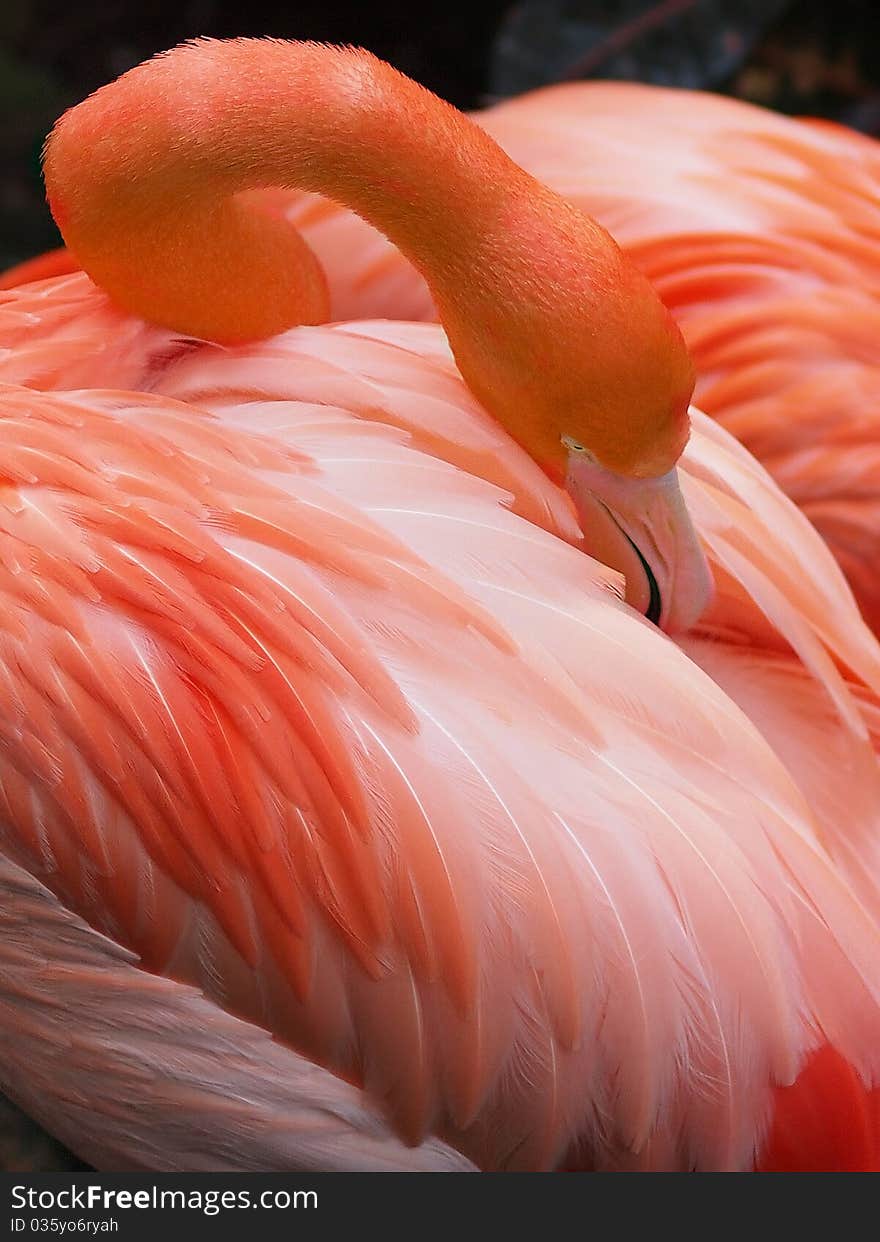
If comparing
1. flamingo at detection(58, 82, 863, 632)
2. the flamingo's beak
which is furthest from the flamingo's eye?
flamingo at detection(58, 82, 863, 632)

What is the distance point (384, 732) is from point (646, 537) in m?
0.29

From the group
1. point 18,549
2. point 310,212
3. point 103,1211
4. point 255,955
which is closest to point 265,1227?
point 103,1211

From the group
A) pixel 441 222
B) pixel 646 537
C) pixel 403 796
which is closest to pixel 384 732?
pixel 403 796

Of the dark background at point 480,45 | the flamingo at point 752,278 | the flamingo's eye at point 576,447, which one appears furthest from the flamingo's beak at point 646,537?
the dark background at point 480,45

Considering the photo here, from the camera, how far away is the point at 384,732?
1.10 meters

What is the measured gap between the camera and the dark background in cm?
271

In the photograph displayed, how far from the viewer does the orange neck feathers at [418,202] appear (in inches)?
44.9

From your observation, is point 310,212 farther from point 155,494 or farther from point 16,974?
point 16,974

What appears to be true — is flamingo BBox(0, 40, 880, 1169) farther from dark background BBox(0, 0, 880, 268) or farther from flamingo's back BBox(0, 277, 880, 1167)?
dark background BBox(0, 0, 880, 268)

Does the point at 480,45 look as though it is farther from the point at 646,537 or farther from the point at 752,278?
the point at 646,537

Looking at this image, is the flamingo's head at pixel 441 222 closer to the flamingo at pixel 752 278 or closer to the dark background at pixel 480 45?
the flamingo at pixel 752 278

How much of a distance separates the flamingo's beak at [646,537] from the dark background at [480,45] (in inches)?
66.2

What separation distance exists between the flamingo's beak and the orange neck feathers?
0.02 meters

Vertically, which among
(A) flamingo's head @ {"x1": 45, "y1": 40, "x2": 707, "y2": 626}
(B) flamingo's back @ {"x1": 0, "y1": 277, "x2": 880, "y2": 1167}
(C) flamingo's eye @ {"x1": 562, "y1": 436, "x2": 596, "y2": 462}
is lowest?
(B) flamingo's back @ {"x1": 0, "y1": 277, "x2": 880, "y2": 1167}
